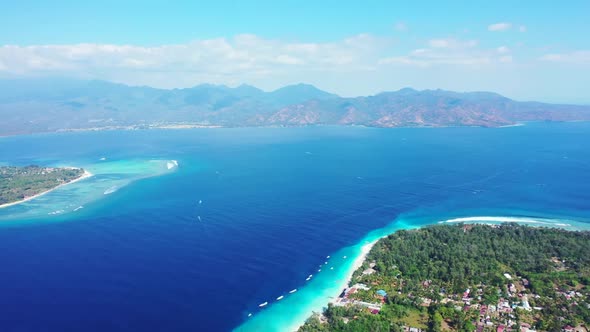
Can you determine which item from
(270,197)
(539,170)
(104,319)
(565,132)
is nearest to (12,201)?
(270,197)

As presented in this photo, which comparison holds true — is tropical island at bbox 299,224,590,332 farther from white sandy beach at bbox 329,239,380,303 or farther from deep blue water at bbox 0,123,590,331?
deep blue water at bbox 0,123,590,331

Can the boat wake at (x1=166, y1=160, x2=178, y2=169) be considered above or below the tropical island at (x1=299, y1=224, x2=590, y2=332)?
above

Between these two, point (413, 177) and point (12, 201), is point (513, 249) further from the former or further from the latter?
point (12, 201)

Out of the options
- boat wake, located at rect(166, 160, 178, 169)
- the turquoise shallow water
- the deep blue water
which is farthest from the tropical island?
boat wake, located at rect(166, 160, 178, 169)

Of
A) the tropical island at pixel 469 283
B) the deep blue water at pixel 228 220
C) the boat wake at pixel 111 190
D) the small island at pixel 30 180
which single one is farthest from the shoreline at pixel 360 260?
the small island at pixel 30 180

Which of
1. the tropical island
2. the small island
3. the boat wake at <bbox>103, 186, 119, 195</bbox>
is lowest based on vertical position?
the tropical island

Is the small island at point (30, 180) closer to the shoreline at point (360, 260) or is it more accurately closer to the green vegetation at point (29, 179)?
the green vegetation at point (29, 179)
